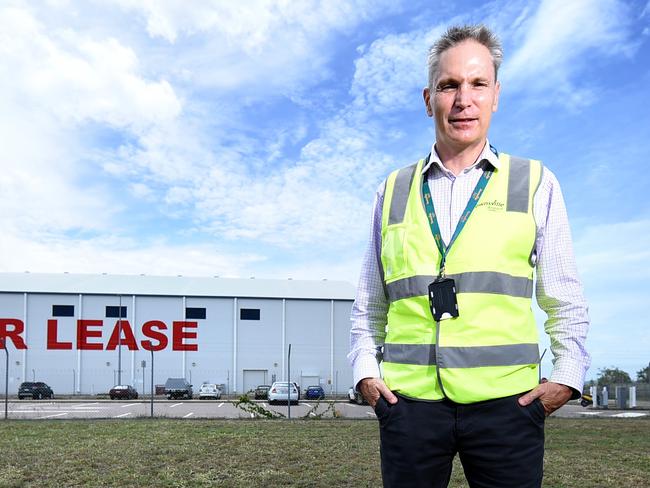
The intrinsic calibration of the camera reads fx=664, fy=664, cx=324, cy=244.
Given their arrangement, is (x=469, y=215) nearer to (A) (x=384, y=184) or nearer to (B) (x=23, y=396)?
(A) (x=384, y=184)

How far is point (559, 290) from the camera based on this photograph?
6.70 feet

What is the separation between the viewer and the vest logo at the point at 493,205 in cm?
206

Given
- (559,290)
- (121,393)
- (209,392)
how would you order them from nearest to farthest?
1. (559,290)
2. (209,392)
3. (121,393)

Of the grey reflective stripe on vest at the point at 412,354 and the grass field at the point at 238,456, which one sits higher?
the grey reflective stripe on vest at the point at 412,354

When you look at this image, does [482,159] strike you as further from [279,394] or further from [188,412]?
[279,394]

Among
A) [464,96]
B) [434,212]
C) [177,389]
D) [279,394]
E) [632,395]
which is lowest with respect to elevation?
[177,389]

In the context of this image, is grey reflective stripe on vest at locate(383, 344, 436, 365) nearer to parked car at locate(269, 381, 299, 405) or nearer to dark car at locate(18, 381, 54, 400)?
parked car at locate(269, 381, 299, 405)

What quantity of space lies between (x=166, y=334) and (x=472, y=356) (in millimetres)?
39233

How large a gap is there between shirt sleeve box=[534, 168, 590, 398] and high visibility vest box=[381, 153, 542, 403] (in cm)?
5

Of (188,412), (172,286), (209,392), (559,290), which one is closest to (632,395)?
(188,412)

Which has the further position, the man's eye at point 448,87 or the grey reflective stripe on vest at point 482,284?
the man's eye at point 448,87

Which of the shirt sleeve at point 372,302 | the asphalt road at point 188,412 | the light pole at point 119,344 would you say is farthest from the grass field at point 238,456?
the light pole at point 119,344

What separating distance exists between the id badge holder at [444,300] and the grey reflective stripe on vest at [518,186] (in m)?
0.32

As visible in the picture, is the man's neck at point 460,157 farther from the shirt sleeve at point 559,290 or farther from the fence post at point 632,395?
the fence post at point 632,395
